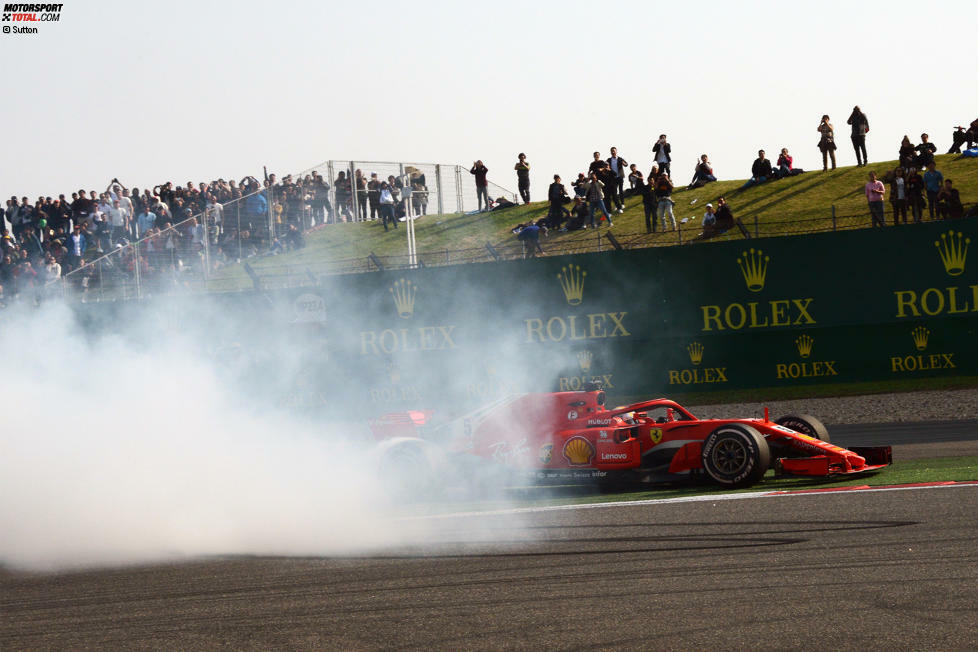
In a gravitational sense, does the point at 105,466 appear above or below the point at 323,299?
below

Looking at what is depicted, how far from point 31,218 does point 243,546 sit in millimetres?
20301

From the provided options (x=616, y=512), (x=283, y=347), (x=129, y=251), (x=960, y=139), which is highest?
(x=960, y=139)

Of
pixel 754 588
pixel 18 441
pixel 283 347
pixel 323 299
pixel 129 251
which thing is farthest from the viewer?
pixel 129 251

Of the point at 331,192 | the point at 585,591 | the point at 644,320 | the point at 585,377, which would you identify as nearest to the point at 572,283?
the point at 644,320

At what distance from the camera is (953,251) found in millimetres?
18344

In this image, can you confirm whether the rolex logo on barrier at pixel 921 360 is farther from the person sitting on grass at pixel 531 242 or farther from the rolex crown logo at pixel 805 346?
the person sitting on grass at pixel 531 242

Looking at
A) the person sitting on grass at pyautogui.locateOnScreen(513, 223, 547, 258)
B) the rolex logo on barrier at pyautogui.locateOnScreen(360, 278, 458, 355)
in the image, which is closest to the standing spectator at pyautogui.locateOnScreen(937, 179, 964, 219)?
the person sitting on grass at pyautogui.locateOnScreen(513, 223, 547, 258)

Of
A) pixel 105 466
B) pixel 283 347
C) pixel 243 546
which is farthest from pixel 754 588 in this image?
pixel 283 347

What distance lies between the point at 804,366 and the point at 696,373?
6.25 ft

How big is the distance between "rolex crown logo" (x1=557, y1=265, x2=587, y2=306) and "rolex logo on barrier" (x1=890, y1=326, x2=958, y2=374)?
571cm

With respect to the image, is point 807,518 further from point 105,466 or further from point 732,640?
point 105,466

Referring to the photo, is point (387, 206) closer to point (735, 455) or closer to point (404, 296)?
point (404, 296)

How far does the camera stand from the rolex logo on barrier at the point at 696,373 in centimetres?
1922

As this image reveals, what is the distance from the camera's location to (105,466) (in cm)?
1007
